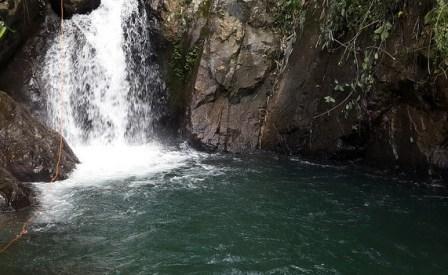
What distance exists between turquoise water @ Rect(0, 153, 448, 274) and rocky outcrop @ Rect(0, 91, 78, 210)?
44 centimetres

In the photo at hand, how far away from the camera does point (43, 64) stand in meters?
9.69

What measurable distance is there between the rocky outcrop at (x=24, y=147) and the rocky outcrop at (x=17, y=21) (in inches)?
72.5

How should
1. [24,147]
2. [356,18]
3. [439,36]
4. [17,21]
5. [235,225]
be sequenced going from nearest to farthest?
[235,225]
[439,36]
[24,147]
[356,18]
[17,21]

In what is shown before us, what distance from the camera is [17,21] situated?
889cm

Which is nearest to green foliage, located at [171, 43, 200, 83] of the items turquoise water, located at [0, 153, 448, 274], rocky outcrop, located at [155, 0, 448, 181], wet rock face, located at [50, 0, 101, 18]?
rocky outcrop, located at [155, 0, 448, 181]

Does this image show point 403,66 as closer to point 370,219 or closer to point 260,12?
point 370,219

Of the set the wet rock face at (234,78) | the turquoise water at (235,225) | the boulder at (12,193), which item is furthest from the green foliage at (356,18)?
the boulder at (12,193)

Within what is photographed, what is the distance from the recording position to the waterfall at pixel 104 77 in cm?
969

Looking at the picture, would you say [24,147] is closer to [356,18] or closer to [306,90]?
[306,90]

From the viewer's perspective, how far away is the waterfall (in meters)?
9.69

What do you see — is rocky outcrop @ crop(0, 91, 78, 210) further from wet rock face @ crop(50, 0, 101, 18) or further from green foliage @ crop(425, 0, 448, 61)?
green foliage @ crop(425, 0, 448, 61)

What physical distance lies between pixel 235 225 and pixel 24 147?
360 cm

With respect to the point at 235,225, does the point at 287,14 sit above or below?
above

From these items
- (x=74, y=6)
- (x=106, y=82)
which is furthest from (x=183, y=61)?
(x=74, y=6)
